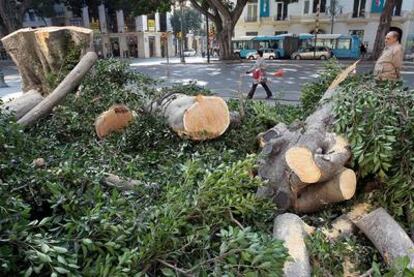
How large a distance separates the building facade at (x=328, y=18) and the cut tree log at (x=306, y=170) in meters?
31.0

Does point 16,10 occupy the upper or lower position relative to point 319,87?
upper

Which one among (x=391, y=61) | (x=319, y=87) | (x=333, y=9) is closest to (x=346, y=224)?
(x=319, y=87)

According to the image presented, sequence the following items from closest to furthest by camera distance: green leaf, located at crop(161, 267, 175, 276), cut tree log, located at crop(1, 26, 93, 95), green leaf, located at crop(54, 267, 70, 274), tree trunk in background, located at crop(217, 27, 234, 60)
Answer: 1. green leaf, located at crop(54, 267, 70, 274)
2. green leaf, located at crop(161, 267, 175, 276)
3. cut tree log, located at crop(1, 26, 93, 95)
4. tree trunk in background, located at crop(217, 27, 234, 60)

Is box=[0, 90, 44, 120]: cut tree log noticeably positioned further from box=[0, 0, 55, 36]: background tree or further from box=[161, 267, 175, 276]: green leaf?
box=[0, 0, 55, 36]: background tree

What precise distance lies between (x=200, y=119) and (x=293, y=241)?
1837 millimetres

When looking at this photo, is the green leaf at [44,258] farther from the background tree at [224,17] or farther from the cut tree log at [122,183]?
the background tree at [224,17]

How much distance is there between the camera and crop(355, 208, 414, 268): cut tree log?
107 inches

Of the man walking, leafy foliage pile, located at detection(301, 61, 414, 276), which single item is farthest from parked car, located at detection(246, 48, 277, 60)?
leafy foliage pile, located at detection(301, 61, 414, 276)

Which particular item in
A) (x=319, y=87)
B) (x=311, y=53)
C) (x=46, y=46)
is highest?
(x=46, y=46)

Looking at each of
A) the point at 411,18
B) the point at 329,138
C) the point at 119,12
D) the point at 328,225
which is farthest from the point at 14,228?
the point at 119,12

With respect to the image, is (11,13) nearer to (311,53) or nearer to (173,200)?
(311,53)

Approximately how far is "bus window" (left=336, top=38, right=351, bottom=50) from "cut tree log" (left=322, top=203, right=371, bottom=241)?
27.7 metres

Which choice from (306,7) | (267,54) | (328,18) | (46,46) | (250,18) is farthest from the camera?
(250,18)

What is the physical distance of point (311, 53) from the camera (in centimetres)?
2856
